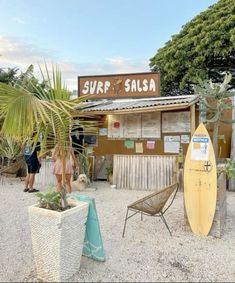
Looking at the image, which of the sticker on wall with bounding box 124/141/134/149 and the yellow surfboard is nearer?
the yellow surfboard

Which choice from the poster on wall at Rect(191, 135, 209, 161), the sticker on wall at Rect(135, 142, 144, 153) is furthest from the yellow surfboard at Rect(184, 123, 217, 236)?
the sticker on wall at Rect(135, 142, 144, 153)

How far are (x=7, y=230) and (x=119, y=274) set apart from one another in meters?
2.41

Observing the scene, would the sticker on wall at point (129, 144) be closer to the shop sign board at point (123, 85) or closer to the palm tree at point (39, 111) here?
the shop sign board at point (123, 85)

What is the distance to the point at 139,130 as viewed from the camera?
925 cm

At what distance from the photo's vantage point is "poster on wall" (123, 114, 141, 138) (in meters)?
9.27

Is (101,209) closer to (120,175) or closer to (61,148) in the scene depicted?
(120,175)

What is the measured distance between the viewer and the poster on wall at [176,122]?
341 inches

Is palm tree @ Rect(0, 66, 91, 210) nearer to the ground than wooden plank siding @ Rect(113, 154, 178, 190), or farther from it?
farther from it

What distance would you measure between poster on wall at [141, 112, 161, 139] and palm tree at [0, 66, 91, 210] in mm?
5821

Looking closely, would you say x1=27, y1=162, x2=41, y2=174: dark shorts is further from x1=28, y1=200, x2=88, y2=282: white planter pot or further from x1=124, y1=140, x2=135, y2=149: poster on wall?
x1=28, y1=200, x2=88, y2=282: white planter pot

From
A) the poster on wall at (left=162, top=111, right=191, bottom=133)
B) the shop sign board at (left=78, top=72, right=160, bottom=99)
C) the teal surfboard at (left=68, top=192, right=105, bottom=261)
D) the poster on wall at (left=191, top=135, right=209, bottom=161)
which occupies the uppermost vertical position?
the shop sign board at (left=78, top=72, right=160, bottom=99)

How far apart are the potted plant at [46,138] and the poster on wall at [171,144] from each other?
19.5ft

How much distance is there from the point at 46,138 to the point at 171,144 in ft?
19.9

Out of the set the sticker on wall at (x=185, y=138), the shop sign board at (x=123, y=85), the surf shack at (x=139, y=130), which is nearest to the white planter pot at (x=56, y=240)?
the surf shack at (x=139, y=130)
